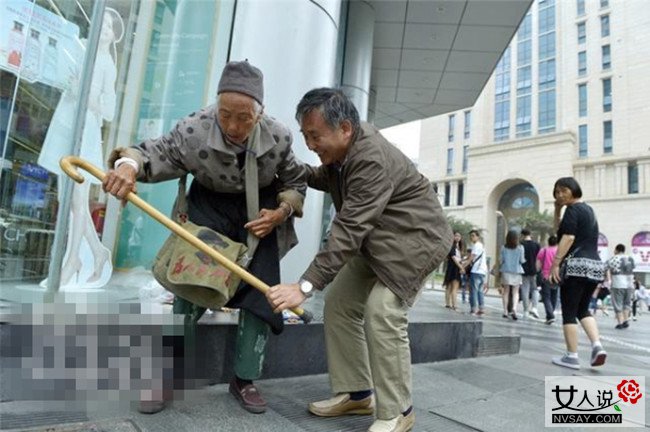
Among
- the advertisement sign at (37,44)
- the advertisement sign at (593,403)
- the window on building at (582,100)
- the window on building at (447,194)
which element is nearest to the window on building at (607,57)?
the window on building at (582,100)

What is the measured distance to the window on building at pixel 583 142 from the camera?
1719 inches

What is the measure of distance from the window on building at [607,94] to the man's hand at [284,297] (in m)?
50.3

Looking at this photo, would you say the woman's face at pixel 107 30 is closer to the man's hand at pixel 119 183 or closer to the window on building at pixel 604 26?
the man's hand at pixel 119 183

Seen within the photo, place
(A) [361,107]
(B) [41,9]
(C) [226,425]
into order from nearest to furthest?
(C) [226,425]
(B) [41,9]
(A) [361,107]

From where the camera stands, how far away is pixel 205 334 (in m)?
2.41

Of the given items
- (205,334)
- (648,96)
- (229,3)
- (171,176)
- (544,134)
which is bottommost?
(205,334)

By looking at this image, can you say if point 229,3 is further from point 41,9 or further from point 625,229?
point 625,229

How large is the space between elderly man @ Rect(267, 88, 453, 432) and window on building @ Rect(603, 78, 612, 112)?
1958 inches

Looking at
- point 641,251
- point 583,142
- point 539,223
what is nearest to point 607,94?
point 583,142

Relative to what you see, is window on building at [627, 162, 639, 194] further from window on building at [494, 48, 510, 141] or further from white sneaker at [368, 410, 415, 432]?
white sneaker at [368, 410, 415, 432]

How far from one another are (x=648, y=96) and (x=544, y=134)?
8.84 m

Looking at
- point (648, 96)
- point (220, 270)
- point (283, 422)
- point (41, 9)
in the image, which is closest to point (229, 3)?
point (41, 9)

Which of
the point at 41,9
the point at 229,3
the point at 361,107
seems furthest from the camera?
the point at 361,107

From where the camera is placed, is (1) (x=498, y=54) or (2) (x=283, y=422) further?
(1) (x=498, y=54)
